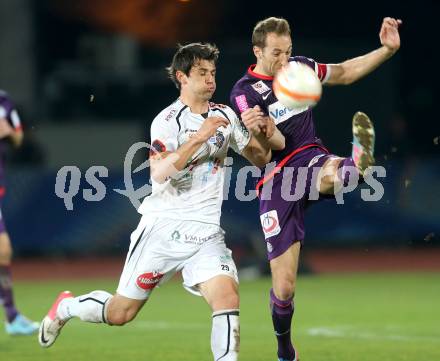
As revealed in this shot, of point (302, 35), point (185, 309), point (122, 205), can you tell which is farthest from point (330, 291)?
point (302, 35)

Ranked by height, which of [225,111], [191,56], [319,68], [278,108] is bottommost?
[278,108]

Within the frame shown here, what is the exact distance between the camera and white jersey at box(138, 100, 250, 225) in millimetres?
7555

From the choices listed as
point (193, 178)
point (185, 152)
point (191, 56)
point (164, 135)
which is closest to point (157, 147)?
point (164, 135)

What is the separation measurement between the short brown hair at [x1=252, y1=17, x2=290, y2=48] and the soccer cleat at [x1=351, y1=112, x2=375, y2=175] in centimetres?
88

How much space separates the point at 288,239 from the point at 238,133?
1057 millimetres

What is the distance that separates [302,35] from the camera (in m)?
24.3

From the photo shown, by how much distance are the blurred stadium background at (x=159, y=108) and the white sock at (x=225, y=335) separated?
8582 millimetres

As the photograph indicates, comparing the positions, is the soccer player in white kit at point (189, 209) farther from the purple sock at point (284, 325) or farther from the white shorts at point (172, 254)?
the purple sock at point (284, 325)

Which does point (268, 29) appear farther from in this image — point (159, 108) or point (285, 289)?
point (159, 108)

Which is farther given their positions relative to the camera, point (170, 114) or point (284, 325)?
point (284, 325)

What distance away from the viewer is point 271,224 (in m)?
8.48

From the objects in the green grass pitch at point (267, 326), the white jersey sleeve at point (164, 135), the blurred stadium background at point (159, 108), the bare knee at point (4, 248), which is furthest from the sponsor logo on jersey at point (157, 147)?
the blurred stadium background at point (159, 108)

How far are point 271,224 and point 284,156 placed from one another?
20.8 inches

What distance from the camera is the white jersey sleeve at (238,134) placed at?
7805 millimetres
